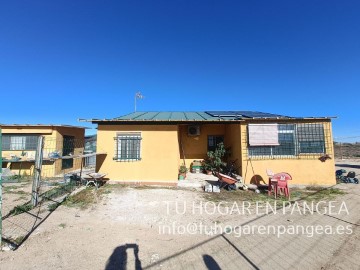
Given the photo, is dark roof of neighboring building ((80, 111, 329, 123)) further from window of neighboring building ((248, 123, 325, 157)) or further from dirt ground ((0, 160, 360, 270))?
dirt ground ((0, 160, 360, 270))

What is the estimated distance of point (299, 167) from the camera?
444 inches

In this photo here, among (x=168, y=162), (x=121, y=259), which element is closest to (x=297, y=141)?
(x=168, y=162)

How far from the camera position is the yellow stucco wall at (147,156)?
1105 cm

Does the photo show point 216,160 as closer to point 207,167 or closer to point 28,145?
point 207,167

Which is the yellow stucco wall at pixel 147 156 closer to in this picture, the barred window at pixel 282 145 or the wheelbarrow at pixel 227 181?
the wheelbarrow at pixel 227 181

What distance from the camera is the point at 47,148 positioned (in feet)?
45.5

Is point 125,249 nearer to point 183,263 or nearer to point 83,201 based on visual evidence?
point 183,263

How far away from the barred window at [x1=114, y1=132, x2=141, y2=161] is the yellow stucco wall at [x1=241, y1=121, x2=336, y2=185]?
538 centimetres

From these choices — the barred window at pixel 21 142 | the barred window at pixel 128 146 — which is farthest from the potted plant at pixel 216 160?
the barred window at pixel 21 142

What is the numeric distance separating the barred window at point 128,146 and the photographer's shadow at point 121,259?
6.65 meters

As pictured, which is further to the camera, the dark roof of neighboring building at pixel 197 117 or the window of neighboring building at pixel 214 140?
the window of neighboring building at pixel 214 140

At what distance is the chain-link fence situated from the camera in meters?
5.89

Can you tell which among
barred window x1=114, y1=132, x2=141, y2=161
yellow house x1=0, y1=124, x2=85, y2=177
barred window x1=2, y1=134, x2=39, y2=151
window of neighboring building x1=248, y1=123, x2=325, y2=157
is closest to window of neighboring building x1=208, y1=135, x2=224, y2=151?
window of neighboring building x1=248, y1=123, x2=325, y2=157

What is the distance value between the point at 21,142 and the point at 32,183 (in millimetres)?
8865
